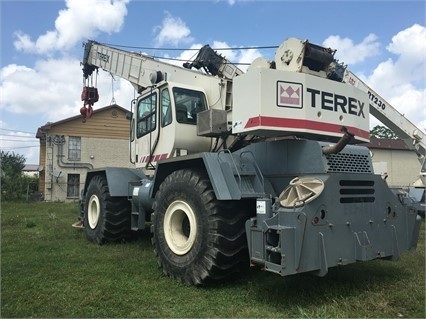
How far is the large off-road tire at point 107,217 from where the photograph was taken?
8525 millimetres

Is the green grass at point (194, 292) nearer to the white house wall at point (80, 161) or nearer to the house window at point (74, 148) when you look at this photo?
the white house wall at point (80, 161)

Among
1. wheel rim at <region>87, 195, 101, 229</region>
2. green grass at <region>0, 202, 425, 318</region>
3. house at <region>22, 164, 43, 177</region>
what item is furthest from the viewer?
house at <region>22, 164, 43, 177</region>

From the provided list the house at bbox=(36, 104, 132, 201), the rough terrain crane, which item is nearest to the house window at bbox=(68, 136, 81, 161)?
the house at bbox=(36, 104, 132, 201)

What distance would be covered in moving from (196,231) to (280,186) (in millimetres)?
1261

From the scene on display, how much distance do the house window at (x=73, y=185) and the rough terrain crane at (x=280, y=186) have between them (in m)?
23.7

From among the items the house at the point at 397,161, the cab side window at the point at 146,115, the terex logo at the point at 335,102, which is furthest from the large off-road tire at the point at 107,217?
the house at the point at 397,161

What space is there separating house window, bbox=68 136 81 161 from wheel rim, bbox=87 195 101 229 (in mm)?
20476

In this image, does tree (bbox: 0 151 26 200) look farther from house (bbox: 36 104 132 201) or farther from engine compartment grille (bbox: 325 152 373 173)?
engine compartment grille (bbox: 325 152 373 173)

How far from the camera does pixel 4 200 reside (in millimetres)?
25781

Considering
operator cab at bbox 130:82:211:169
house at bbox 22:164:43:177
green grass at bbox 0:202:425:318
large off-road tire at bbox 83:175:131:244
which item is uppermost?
operator cab at bbox 130:82:211:169

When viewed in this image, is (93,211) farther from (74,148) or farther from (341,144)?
(74,148)

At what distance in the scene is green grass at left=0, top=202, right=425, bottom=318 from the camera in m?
4.47

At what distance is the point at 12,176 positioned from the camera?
2662cm

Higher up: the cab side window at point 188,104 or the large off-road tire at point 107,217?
the cab side window at point 188,104
